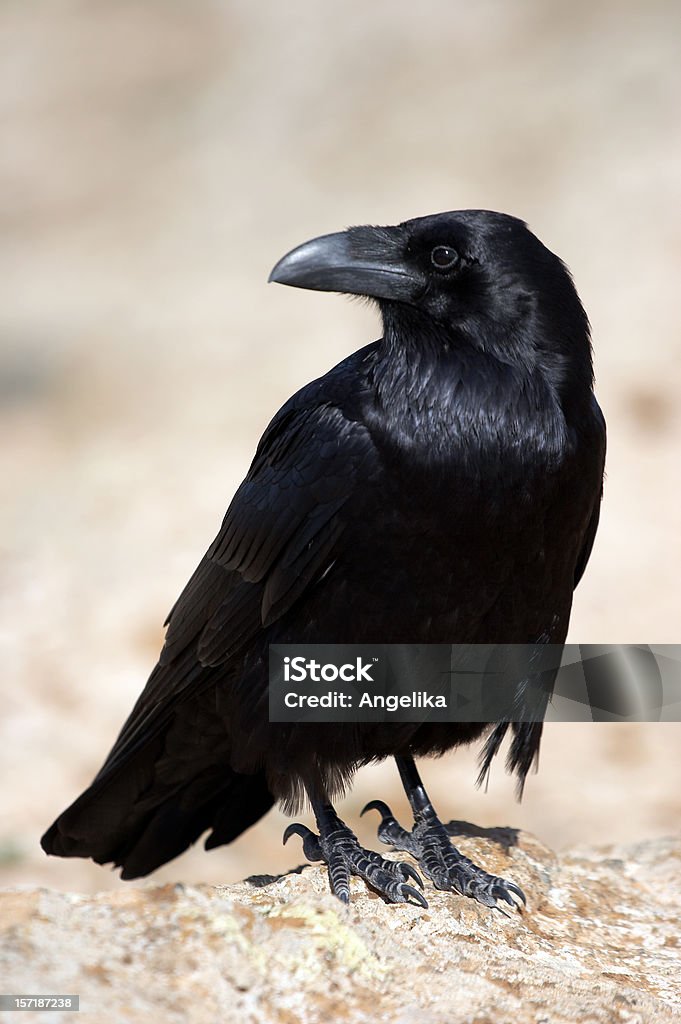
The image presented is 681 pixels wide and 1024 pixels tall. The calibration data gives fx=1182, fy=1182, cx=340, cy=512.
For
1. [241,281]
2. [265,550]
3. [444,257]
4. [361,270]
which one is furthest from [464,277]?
[241,281]

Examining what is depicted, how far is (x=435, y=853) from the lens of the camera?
14.8 feet

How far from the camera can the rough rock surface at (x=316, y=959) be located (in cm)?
307

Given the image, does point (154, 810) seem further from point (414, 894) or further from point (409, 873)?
point (414, 894)

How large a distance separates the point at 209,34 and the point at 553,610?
75.4ft

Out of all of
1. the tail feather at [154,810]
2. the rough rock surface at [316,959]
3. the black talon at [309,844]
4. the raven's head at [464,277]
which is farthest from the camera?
the tail feather at [154,810]

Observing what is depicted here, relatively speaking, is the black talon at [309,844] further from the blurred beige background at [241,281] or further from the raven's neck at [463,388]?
the blurred beige background at [241,281]

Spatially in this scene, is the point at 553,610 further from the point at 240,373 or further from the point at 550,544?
the point at 240,373

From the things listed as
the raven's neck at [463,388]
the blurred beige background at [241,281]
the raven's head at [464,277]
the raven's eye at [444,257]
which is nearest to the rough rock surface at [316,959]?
the raven's neck at [463,388]

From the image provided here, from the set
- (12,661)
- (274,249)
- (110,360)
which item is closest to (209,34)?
(274,249)

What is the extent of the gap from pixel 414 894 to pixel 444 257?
7.33 ft

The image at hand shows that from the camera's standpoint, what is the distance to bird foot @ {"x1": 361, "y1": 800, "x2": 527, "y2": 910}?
14.1ft

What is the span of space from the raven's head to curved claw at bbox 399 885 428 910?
191cm

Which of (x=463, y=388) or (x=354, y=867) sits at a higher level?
(x=463, y=388)

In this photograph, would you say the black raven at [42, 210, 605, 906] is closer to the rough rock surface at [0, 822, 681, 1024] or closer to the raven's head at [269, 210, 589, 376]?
the raven's head at [269, 210, 589, 376]
